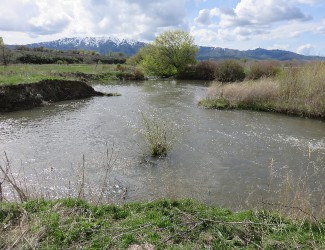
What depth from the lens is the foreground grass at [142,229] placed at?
5.38 m

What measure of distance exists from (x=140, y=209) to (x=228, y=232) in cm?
200

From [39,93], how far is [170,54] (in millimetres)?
31779

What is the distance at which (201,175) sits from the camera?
11.4 meters

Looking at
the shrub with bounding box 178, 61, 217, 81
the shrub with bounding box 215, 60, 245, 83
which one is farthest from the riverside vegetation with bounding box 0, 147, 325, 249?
the shrub with bounding box 178, 61, 217, 81

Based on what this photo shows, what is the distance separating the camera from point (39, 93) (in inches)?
989

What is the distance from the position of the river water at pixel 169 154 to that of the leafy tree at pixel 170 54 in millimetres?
30168

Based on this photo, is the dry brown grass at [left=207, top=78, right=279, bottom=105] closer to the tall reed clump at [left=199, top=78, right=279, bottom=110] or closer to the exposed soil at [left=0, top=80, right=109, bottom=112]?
the tall reed clump at [left=199, top=78, right=279, bottom=110]

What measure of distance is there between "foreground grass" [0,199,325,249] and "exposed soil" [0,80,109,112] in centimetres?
1747

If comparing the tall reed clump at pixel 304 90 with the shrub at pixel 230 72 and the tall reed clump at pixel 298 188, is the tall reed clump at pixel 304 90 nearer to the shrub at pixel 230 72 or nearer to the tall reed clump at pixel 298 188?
the tall reed clump at pixel 298 188

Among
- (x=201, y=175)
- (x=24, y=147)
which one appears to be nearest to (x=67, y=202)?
(x=201, y=175)

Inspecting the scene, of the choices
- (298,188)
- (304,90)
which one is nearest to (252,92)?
(304,90)

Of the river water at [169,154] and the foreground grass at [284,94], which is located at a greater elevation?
the foreground grass at [284,94]

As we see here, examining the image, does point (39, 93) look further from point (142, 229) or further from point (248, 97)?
point (142, 229)

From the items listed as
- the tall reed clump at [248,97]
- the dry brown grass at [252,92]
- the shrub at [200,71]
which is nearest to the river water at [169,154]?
the tall reed clump at [248,97]
